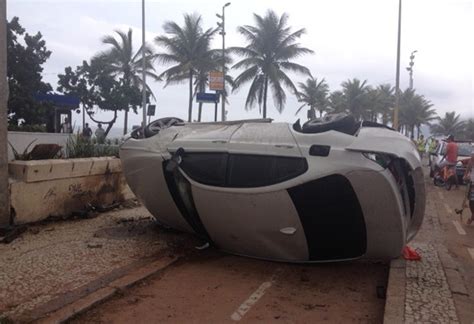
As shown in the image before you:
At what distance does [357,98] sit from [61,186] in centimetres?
4765

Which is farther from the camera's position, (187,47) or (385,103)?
(385,103)

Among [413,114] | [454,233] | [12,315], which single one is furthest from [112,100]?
[413,114]

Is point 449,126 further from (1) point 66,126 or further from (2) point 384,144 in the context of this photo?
(2) point 384,144

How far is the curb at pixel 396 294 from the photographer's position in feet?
13.4

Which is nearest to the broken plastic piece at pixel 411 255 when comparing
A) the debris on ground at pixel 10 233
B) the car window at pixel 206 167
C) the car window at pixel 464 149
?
the car window at pixel 206 167

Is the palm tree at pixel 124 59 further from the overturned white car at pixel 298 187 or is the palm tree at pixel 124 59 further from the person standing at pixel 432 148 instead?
the overturned white car at pixel 298 187

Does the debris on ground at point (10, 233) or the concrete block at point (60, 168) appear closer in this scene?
the debris on ground at point (10, 233)

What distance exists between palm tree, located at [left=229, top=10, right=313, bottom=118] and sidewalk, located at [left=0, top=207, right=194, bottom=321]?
96.7ft

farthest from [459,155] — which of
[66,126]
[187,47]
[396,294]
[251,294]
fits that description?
[187,47]

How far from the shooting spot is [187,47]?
118 ft

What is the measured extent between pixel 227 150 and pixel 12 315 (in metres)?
2.72

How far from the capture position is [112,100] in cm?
3428

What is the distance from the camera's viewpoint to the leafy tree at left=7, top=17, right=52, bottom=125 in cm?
2184

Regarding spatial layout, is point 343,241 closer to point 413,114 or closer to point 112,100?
point 112,100
